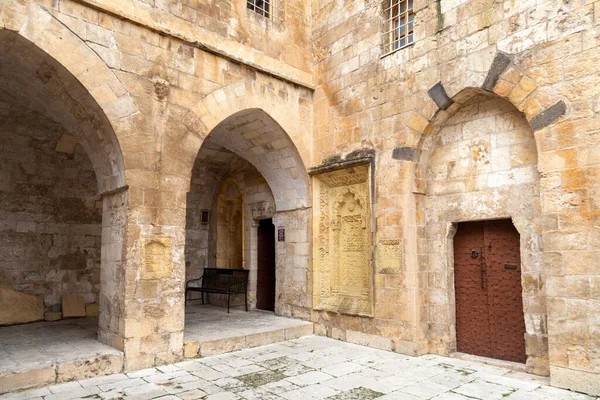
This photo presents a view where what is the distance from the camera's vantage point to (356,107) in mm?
6434

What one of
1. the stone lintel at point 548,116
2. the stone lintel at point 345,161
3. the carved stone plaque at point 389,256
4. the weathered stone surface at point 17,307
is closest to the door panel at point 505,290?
the carved stone plaque at point 389,256

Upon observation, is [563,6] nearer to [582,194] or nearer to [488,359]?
[582,194]

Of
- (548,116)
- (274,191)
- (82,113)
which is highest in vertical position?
(82,113)

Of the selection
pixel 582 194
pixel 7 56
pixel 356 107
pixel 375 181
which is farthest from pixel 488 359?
pixel 7 56

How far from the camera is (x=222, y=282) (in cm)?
869

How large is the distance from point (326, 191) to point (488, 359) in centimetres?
325

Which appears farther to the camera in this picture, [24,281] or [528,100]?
[24,281]

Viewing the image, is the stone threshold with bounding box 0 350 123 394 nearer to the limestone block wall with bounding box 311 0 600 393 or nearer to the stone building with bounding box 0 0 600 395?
the stone building with bounding box 0 0 600 395

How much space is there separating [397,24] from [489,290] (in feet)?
12.4

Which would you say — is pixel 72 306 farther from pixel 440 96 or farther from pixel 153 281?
pixel 440 96

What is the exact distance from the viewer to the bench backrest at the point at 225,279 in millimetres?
8302

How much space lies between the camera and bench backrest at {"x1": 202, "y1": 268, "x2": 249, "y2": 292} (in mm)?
8302

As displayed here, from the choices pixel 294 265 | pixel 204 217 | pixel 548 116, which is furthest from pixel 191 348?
pixel 548 116

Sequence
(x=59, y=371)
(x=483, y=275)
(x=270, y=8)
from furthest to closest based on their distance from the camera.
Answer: (x=270, y=8) → (x=483, y=275) → (x=59, y=371)
